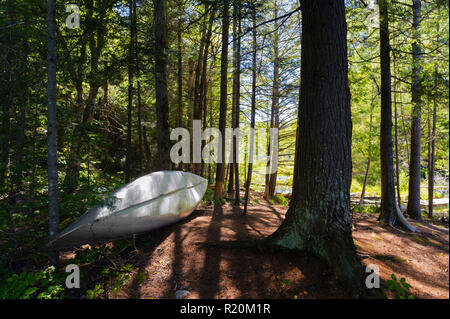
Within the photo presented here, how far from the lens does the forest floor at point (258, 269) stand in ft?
7.08

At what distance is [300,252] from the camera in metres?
2.82

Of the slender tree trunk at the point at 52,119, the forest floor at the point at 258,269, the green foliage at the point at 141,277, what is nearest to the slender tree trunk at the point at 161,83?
the slender tree trunk at the point at 52,119

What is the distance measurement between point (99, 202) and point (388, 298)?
434 cm

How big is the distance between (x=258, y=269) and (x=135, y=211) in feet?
8.56

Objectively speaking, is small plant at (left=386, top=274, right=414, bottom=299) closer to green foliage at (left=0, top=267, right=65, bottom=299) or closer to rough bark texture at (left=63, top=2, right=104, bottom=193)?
green foliage at (left=0, top=267, right=65, bottom=299)

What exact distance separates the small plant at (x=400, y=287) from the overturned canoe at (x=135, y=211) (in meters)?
3.89

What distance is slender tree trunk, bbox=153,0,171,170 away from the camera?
6.03m

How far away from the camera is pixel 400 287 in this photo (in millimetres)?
2059

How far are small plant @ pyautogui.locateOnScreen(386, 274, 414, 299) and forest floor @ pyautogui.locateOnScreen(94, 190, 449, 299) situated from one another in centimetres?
4

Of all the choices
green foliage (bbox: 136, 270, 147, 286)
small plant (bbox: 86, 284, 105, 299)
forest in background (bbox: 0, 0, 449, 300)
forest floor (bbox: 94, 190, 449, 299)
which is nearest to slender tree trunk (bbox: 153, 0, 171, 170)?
forest in background (bbox: 0, 0, 449, 300)

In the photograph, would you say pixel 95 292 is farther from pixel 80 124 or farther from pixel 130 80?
pixel 130 80

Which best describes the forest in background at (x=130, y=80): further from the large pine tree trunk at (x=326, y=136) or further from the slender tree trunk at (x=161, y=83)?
the large pine tree trunk at (x=326, y=136)
